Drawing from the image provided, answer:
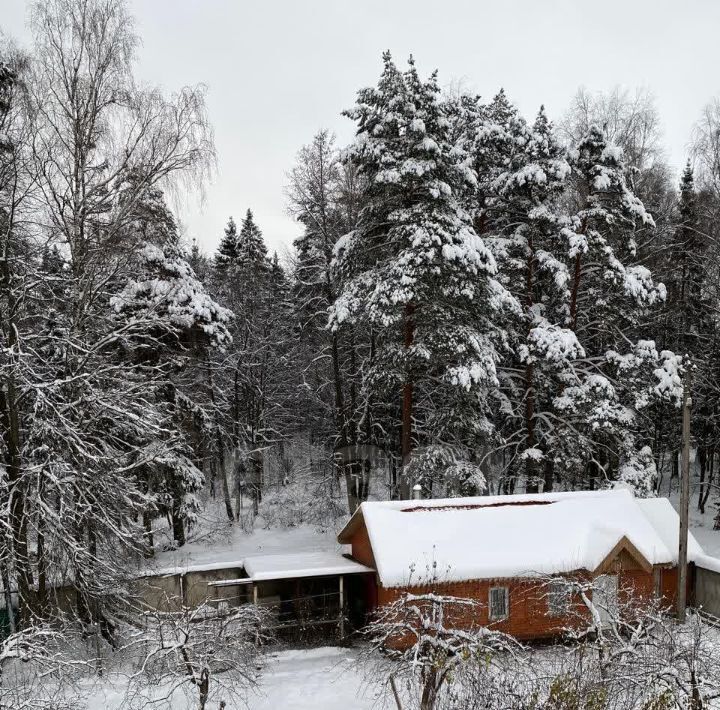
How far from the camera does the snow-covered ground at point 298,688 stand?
42.2 ft

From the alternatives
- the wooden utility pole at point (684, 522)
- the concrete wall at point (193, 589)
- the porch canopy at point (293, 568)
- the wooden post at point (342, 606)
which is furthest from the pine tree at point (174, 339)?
the wooden utility pole at point (684, 522)

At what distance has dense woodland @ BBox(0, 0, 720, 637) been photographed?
42.0 feet

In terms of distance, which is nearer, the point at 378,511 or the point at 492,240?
the point at 378,511

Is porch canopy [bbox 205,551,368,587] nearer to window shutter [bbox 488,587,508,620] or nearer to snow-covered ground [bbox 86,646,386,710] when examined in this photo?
snow-covered ground [bbox 86,646,386,710]

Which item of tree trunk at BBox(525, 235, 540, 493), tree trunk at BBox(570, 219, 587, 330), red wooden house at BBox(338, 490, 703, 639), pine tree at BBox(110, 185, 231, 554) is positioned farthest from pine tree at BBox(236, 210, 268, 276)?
red wooden house at BBox(338, 490, 703, 639)

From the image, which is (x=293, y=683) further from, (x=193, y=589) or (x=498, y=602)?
(x=498, y=602)

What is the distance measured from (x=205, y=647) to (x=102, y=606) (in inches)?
191

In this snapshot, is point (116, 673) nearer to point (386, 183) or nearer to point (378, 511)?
point (378, 511)

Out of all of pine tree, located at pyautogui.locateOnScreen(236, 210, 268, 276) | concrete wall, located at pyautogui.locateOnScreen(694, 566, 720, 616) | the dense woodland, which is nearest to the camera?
the dense woodland

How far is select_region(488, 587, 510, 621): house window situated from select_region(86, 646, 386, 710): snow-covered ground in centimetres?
370

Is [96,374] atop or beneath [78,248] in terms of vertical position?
beneath

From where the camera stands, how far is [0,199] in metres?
12.4

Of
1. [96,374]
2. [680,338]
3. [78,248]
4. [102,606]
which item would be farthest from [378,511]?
[680,338]

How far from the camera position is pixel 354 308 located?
65.6ft
